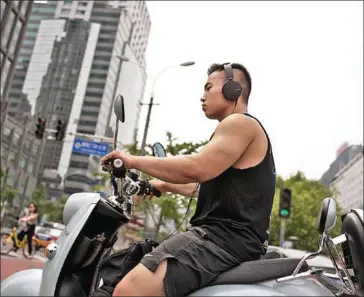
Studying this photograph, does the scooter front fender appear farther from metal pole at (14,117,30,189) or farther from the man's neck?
metal pole at (14,117,30,189)

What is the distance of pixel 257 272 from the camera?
6.05ft

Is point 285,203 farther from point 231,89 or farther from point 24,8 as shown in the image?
point 24,8

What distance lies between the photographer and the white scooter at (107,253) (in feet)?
5.98

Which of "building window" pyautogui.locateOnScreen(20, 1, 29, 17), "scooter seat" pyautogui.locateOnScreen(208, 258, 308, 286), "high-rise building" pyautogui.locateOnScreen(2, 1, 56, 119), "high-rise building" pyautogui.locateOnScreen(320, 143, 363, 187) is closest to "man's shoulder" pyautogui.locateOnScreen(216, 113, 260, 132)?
"scooter seat" pyautogui.locateOnScreen(208, 258, 308, 286)

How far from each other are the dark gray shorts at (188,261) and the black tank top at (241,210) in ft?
0.18

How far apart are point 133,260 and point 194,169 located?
0.51 m

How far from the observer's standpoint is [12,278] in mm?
2045

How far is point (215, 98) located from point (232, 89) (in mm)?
104

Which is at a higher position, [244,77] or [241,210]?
[244,77]

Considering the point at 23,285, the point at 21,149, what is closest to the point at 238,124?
the point at 23,285

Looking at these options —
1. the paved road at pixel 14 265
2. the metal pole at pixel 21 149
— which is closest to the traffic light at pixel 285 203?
the paved road at pixel 14 265

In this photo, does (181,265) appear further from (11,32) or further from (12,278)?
(11,32)

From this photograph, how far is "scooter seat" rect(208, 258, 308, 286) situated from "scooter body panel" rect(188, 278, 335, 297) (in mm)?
31

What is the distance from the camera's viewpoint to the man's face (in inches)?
90.6
